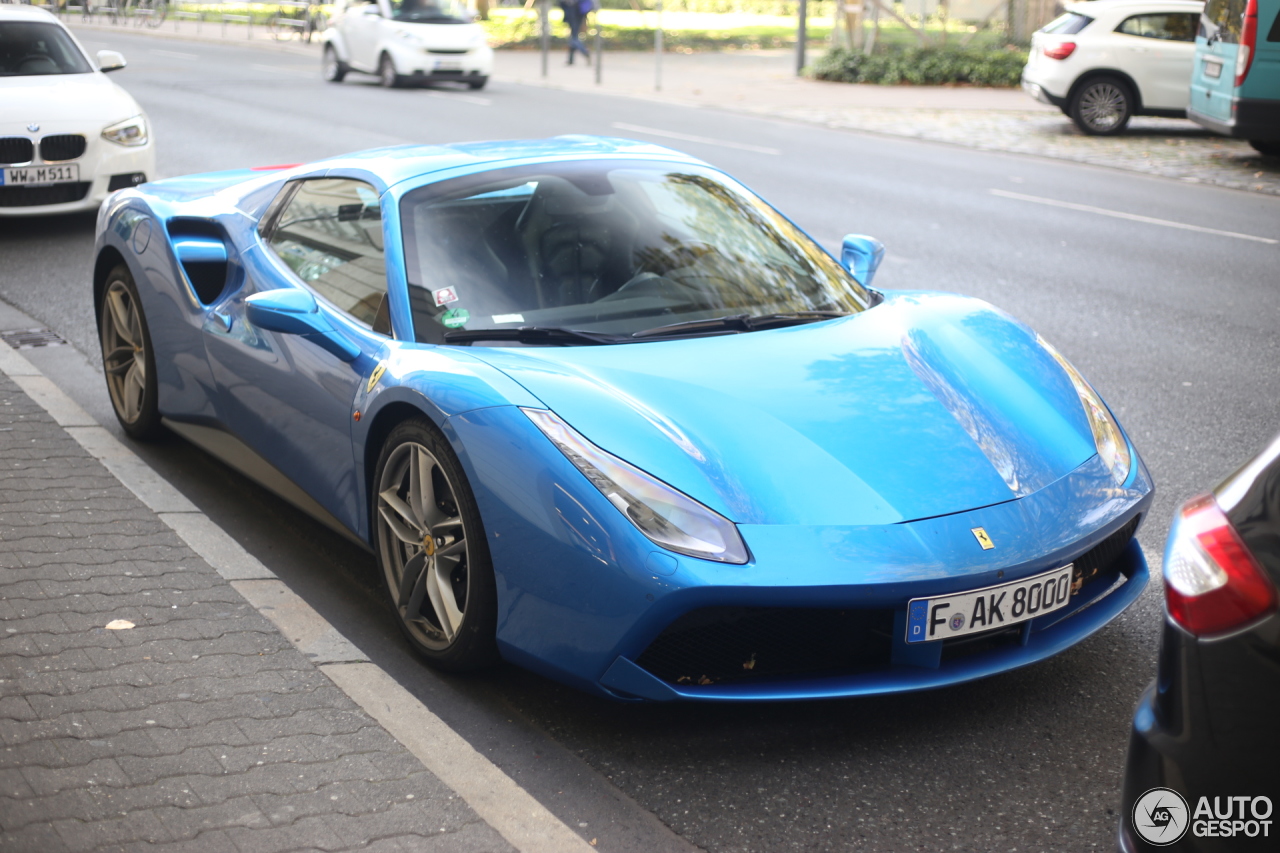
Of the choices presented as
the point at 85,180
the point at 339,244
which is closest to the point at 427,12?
the point at 85,180

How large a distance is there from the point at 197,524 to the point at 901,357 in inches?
93.0

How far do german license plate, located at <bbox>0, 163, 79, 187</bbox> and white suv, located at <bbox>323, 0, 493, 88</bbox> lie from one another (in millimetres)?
13193

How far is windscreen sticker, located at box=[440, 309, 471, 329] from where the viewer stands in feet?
12.3

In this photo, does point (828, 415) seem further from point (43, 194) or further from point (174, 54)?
point (174, 54)

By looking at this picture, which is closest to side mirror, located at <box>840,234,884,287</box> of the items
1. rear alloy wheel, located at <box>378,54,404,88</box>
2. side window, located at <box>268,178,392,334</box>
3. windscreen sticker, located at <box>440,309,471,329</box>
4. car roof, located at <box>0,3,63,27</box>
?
windscreen sticker, located at <box>440,309,471,329</box>

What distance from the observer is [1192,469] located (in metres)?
5.03

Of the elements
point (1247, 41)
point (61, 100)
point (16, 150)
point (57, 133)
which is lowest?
point (16, 150)

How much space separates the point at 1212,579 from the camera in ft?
6.51

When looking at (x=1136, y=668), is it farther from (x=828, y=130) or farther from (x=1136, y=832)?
(x=828, y=130)

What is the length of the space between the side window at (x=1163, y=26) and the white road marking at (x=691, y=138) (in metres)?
4.95

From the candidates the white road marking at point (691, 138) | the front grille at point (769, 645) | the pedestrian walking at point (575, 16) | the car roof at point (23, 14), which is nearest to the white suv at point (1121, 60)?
the white road marking at point (691, 138)

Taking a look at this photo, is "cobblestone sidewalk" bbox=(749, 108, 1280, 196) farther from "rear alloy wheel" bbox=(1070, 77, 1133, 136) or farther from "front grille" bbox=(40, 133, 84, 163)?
"front grille" bbox=(40, 133, 84, 163)

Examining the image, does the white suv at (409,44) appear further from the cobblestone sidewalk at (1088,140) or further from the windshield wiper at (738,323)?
the windshield wiper at (738,323)

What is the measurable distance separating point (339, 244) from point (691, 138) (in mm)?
12387
